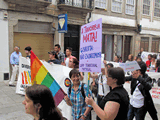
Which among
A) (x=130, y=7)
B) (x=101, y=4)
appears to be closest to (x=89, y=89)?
(x=101, y=4)

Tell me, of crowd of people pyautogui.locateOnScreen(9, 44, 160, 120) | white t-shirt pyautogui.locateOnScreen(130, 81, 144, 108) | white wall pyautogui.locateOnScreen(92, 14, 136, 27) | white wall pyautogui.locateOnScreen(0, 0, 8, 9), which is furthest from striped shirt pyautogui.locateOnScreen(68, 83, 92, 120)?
white wall pyautogui.locateOnScreen(92, 14, 136, 27)

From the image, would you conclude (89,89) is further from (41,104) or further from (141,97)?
(41,104)

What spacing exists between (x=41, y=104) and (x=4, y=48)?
870cm

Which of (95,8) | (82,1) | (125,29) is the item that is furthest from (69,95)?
(125,29)

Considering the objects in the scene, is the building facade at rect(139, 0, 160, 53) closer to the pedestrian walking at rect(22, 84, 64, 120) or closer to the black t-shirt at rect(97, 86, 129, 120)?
the black t-shirt at rect(97, 86, 129, 120)

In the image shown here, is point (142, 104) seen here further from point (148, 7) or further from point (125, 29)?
point (148, 7)

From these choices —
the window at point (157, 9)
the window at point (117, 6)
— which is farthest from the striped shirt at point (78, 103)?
the window at point (157, 9)

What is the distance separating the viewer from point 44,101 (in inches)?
60.7

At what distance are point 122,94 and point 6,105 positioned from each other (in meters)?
4.57

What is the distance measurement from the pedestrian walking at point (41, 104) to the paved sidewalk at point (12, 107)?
3.37 meters

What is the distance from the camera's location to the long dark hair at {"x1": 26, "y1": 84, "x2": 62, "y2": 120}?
152 cm

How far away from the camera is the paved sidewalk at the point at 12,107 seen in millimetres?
4680

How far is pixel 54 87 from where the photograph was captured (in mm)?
3295

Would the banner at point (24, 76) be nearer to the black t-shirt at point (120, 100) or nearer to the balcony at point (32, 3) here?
the balcony at point (32, 3)
